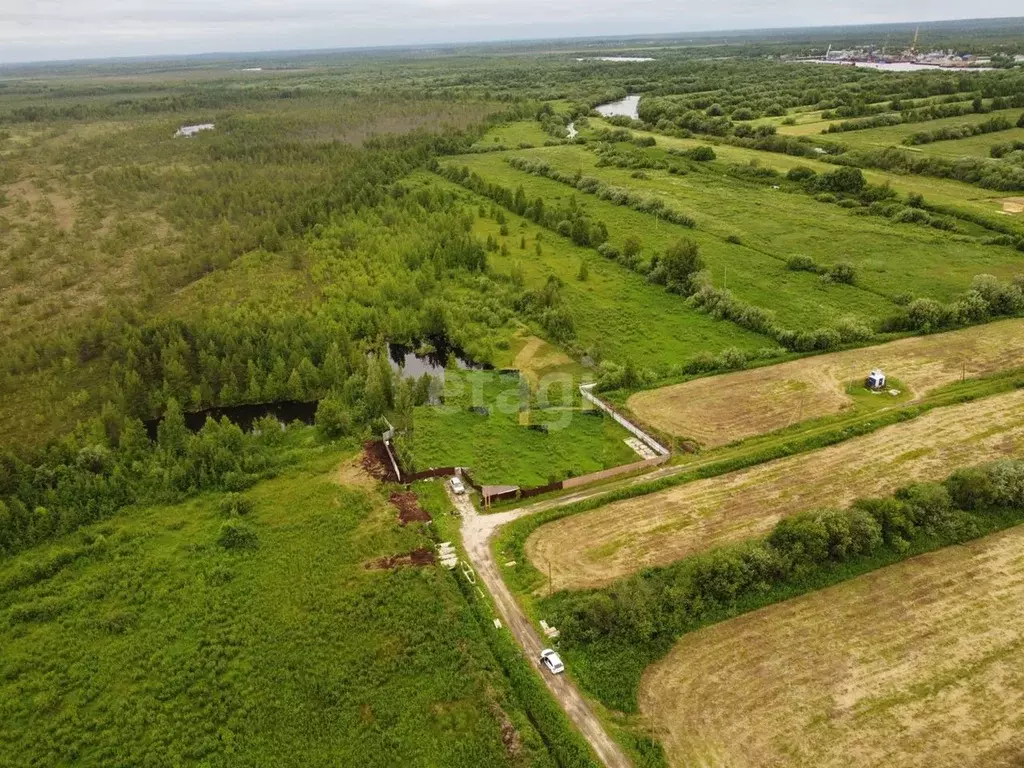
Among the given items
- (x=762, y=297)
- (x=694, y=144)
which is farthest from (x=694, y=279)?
(x=694, y=144)

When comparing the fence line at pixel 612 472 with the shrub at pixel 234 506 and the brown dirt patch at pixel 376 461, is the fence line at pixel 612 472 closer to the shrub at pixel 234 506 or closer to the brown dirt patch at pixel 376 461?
the brown dirt patch at pixel 376 461

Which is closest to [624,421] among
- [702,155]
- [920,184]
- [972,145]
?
[920,184]

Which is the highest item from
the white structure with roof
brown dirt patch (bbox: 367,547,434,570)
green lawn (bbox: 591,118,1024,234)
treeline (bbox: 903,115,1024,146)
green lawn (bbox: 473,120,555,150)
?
the white structure with roof

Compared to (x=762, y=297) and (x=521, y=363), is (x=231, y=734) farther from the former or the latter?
(x=762, y=297)

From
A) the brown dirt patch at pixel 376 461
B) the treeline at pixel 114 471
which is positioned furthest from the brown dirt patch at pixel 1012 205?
the treeline at pixel 114 471

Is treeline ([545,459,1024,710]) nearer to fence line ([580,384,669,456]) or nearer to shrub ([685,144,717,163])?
fence line ([580,384,669,456])

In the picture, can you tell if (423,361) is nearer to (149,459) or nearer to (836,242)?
(149,459)

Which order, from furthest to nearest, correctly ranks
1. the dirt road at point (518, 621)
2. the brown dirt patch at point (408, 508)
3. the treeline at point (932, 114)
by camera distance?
the treeline at point (932, 114)
the brown dirt patch at point (408, 508)
the dirt road at point (518, 621)

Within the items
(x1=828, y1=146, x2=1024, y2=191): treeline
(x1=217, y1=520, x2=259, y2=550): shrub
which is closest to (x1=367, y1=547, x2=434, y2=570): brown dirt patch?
(x1=217, y1=520, x2=259, y2=550): shrub
